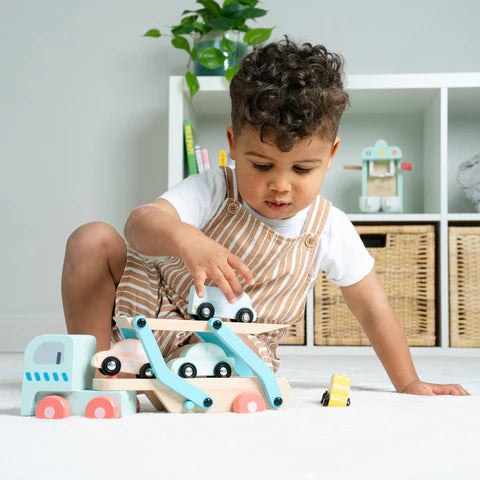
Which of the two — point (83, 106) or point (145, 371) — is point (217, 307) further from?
point (83, 106)

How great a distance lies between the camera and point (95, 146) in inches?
89.0

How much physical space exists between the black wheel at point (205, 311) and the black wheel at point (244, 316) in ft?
0.15

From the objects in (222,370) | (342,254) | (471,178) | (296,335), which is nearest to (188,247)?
(222,370)

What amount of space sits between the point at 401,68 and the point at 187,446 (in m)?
1.93

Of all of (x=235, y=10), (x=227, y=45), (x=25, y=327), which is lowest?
(x=25, y=327)

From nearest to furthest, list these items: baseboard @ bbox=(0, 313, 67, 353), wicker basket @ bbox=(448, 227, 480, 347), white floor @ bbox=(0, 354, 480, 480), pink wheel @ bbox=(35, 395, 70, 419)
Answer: white floor @ bbox=(0, 354, 480, 480), pink wheel @ bbox=(35, 395, 70, 419), wicker basket @ bbox=(448, 227, 480, 347), baseboard @ bbox=(0, 313, 67, 353)

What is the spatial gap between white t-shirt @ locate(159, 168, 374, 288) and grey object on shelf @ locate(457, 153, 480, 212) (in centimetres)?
112

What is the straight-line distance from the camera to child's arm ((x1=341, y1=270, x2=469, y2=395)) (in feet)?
3.16

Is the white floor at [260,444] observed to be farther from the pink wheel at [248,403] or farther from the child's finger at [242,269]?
the child's finger at [242,269]

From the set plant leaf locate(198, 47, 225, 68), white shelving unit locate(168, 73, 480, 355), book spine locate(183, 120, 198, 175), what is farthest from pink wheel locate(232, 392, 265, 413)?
plant leaf locate(198, 47, 225, 68)

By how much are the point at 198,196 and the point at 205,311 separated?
294 mm

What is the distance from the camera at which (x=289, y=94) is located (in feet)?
2.79

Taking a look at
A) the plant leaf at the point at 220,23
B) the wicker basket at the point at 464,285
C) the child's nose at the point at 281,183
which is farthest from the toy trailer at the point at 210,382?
the plant leaf at the point at 220,23

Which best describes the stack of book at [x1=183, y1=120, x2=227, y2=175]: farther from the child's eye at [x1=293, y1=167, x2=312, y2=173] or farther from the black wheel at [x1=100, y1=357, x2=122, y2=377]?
the black wheel at [x1=100, y1=357, x2=122, y2=377]
